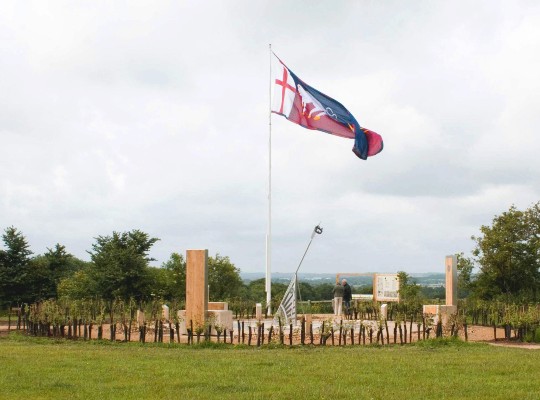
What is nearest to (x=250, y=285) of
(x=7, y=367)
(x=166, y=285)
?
(x=166, y=285)

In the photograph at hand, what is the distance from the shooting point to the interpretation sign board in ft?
113

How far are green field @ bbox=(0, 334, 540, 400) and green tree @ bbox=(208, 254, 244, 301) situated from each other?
20.9 m

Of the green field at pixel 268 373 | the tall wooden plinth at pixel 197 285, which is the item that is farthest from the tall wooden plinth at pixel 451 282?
the tall wooden plinth at pixel 197 285

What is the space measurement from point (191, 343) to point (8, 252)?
14466 millimetres

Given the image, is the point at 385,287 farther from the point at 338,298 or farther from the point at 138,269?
the point at 138,269

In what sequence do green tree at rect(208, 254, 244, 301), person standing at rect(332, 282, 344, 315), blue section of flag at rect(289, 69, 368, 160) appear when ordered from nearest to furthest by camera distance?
blue section of flag at rect(289, 69, 368, 160) → person standing at rect(332, 282, 344, 315) → green tree at rect(208, 254, 244, 301)

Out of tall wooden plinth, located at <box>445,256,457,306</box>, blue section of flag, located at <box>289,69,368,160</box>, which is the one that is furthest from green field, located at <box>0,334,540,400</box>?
blue section of flag, located at <box>289,69,368,160</box>

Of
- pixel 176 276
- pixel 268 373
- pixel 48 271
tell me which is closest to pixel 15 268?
pixel 48 271

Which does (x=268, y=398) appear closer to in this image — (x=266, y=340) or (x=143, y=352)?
(x=143, y=352)

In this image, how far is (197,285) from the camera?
63.7ft

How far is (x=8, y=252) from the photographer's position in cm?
2977

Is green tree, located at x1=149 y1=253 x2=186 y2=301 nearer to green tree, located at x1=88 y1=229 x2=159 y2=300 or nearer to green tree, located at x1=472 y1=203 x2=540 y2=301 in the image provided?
green tree, located at x1=88 y1=229 x2=159 y2=300

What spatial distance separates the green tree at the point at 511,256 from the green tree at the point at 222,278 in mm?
13044

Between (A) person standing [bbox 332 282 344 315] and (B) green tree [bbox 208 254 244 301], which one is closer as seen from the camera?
(A) person standing [bbox 332 282 344 315]
